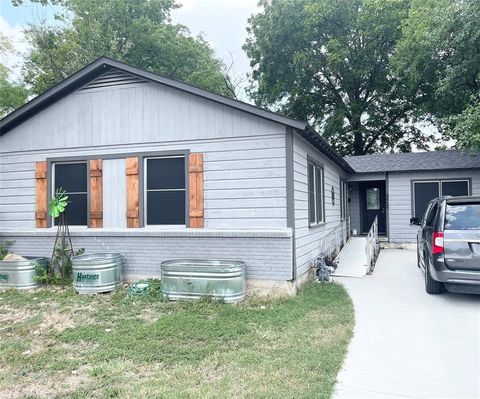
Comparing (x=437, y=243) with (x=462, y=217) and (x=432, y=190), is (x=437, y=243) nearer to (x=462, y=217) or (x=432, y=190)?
(x=462, y=217)

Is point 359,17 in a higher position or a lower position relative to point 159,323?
higher

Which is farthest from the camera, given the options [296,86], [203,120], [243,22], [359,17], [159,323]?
[243,22]

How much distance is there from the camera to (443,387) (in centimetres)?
324

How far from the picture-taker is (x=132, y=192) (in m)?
7.18

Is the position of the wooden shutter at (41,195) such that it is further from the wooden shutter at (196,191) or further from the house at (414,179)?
the house at (414,179)

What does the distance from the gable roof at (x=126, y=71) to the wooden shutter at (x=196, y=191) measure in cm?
115

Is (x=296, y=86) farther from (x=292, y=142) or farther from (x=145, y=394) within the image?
(x=145, y=394)

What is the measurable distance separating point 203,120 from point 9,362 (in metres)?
4.67

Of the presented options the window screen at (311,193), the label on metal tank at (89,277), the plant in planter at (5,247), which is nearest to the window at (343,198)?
the window screen at (311,193)

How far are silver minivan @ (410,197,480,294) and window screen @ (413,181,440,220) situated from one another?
7204 millimetres

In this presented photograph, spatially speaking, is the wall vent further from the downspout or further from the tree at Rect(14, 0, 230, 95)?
the tree at Rect(14, 0, 230, 95)

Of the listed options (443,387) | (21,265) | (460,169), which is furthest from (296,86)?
(443,387)

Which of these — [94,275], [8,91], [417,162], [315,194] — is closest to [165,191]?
[94,275]

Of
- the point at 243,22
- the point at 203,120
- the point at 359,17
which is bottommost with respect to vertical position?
the point at 203,120
